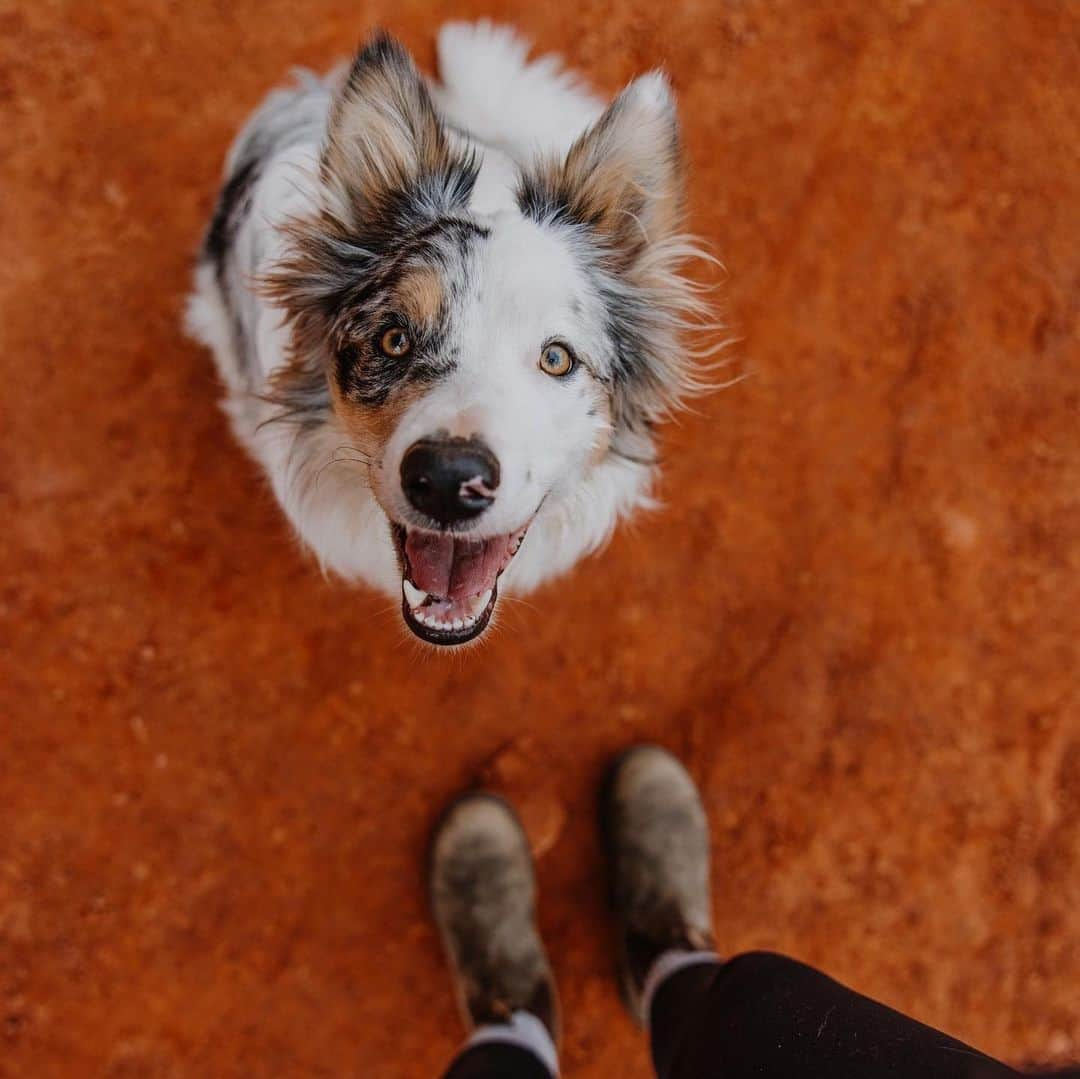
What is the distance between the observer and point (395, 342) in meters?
2.04

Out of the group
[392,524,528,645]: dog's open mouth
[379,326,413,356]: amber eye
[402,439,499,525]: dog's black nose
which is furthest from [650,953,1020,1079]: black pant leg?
[379,326,413,356]: amber eye

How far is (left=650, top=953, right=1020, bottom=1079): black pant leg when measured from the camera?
72.2 inches

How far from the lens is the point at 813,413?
332 centimetres

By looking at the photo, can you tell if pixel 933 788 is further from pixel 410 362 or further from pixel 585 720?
pixel 410 362

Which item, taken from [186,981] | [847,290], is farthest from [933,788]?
[186,981]

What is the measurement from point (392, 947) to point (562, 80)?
3109mm

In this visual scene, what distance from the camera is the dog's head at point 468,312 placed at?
1.89 metres

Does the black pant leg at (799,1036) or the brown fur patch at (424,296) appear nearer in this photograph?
the black pant leg at (799,1036)

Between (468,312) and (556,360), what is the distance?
0.23 meters

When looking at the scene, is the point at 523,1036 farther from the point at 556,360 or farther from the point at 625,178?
the point at 625,178

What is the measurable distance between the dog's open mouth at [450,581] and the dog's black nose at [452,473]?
28 centimetres

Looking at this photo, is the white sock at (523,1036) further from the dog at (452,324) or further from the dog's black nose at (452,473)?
the dog's black nose at (452,473)

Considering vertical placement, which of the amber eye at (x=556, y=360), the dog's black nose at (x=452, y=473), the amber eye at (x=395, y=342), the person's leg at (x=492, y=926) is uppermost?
the amber eye at (x=556, y=360)

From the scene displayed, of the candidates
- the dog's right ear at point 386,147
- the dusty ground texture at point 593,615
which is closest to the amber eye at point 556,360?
the dog's right ear at point 386,147
